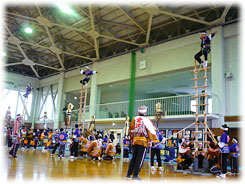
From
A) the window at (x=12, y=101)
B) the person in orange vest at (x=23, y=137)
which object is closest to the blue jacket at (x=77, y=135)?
the person in orange vest at (x=23, y=137)

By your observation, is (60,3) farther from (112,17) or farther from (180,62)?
(180,62)

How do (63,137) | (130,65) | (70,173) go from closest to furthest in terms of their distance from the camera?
(70,173) → (63,137) → (130,65)

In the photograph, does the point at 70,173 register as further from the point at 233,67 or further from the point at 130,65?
the point at 130,65

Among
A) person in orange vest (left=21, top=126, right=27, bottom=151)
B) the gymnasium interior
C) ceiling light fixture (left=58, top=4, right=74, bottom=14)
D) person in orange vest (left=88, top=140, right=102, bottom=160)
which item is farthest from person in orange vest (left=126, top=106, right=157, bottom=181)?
ceiling light fixture (left=58, top=4, right=74, bottom=14)

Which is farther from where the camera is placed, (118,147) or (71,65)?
(71,65)

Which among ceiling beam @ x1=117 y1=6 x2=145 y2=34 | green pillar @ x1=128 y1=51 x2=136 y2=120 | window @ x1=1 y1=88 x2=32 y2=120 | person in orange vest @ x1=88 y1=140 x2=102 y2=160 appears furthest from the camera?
window @ x1=1 y1=88 x2=32 y2=120

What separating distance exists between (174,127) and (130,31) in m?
8.15

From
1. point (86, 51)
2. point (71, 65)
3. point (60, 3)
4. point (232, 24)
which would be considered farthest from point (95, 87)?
point (232, 24)

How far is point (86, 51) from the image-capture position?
22.4 metres

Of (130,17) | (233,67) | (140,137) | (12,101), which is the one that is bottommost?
(140,137)

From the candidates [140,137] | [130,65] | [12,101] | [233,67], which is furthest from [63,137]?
[12,101]

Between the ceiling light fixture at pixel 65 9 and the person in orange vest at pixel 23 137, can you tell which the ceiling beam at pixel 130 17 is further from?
the person in orange vest at pixel 23 137

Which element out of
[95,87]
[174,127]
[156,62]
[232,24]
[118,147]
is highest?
[232,24]

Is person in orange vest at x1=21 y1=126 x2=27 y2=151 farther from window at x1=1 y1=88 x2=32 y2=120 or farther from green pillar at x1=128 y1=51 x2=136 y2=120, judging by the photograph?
window at x1=1 y1=88 x2=32 y2=120
